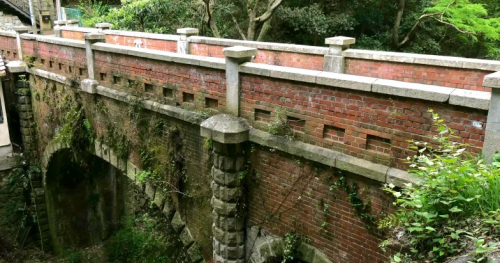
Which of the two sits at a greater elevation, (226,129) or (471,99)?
(471,99)

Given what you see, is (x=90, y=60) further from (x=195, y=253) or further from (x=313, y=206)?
(x=313, y=206)

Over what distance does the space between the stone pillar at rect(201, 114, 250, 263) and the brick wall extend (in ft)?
30.6

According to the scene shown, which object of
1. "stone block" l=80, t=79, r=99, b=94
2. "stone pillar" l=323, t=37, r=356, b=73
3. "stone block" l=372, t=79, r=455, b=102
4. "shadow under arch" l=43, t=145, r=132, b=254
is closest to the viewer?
"stone block" l=372, t=79, r=455, b=102

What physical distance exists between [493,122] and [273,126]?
2567 millimetres

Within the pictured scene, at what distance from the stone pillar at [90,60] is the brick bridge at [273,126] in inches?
1.2

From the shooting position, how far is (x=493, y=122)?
13.0ft

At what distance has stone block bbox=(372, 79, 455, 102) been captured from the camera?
13.9 feet

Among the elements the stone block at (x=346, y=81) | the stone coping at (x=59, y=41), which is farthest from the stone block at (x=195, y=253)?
the stone coping at (x=59, y=41)

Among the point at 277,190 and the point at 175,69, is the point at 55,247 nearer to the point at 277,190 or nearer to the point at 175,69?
the point at 175,69

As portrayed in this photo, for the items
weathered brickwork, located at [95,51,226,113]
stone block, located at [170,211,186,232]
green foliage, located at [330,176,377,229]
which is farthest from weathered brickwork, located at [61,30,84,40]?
green foliage, located at [330,176,377,229]

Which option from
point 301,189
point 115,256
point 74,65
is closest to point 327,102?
point 301,189

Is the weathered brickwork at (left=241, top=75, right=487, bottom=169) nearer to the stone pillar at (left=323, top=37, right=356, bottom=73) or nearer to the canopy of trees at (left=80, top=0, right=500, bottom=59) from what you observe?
the stone pillar at (left=323, top=37, right=356, bottom=73)

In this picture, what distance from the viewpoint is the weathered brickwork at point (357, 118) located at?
4.30m

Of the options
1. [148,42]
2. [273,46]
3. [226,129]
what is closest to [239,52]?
[226,129]
